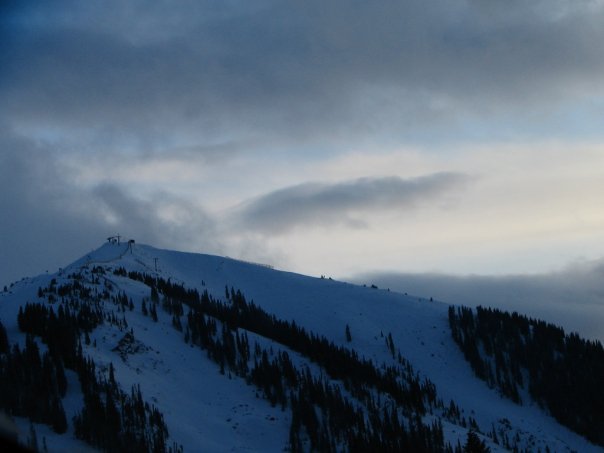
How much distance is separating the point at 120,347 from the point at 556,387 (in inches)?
3622

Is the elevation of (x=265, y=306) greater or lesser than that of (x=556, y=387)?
greater

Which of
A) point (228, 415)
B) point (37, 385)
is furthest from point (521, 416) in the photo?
point (37, 385)

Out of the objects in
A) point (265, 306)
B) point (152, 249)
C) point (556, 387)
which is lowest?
point (556, 387)

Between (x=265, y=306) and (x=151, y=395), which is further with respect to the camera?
(x=265, y=306)

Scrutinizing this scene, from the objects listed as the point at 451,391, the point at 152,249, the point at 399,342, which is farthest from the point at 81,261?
the point at 451,391

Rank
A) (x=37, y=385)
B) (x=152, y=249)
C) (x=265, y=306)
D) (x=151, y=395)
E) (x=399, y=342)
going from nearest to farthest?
(x=37, y=385) → (x=151, y=395) → (x=399, y=342) → (x=265, y=306) → (x=152, y=249)

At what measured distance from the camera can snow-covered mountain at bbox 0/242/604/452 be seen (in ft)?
273

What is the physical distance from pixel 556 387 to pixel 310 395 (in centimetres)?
7037

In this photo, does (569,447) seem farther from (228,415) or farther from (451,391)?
(228,415)

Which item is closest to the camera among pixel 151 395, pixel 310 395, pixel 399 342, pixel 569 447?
pixel 151 395

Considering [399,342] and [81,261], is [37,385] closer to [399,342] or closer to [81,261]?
[399,342]

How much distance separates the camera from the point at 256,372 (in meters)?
101

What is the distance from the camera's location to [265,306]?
171 meters

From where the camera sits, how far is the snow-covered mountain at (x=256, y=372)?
83.1m
